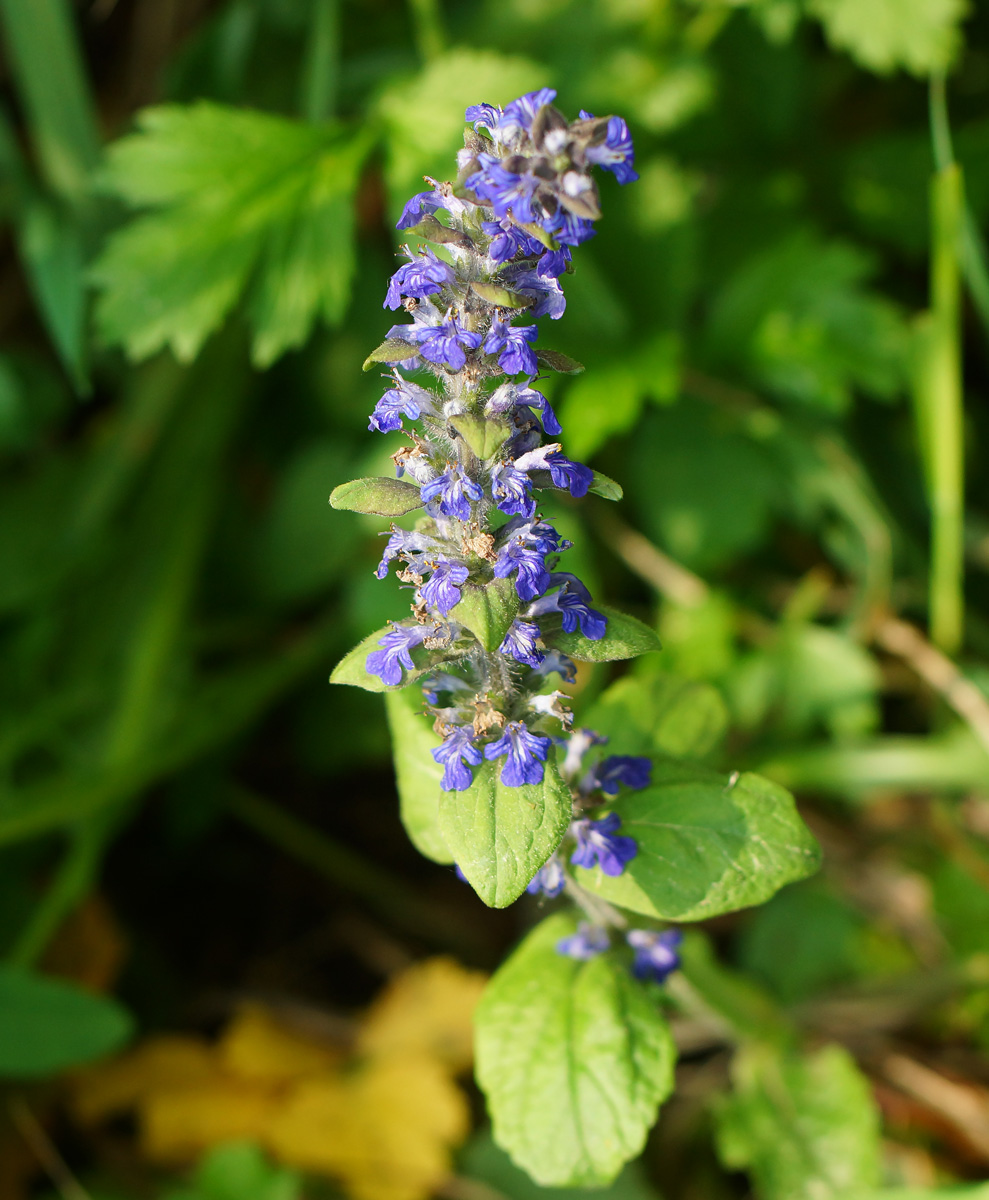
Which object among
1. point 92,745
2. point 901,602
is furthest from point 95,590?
point 901,602

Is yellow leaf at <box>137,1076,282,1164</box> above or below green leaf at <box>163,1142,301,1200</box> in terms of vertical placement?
below

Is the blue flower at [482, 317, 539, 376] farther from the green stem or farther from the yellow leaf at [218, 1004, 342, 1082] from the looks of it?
the yellow leaf at [218, 1004, 342, 1082]

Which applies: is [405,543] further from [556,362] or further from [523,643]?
[556,362]

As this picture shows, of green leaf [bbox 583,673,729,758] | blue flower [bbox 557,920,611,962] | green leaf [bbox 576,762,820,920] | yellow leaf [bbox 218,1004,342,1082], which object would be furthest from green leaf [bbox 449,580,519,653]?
yellow leaf [bbox 218,1004,342,1082]

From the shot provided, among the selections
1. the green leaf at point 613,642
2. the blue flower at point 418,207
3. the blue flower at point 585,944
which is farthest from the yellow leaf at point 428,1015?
the blue flower at point 418,207

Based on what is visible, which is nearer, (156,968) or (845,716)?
(845,716)

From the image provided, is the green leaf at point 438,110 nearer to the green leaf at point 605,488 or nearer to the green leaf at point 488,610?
the green leaf at point 605,488

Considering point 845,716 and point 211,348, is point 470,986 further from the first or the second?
point 211,348
